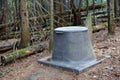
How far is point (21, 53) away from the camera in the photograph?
5.98 meters

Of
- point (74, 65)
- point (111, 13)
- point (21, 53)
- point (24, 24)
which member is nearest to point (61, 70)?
point (74, 65)

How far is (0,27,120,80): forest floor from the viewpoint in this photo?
423 cm

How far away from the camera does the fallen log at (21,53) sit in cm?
574

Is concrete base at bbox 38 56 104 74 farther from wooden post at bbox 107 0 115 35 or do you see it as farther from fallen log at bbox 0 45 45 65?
wooden post at bbox 107 0 115 35

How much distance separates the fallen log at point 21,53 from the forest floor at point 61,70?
12 cm

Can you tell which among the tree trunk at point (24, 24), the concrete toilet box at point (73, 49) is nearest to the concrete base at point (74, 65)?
the concrete toilet box at point (73, 49)

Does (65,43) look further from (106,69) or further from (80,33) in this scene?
(106,69)

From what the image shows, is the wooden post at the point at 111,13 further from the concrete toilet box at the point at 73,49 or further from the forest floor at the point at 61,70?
the concrete toilet box at the point at 73,49

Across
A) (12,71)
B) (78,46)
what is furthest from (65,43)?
(12,71)

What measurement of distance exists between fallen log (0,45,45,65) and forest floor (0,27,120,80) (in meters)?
0.12

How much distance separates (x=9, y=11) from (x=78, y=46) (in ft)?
19.4

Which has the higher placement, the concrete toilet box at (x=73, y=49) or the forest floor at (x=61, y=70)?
the concrete toilet box at (x=73, y=49)

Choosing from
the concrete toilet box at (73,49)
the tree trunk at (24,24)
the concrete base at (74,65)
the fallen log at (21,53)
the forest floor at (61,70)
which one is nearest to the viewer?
the forest floor at (61,70)

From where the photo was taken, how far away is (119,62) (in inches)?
187
